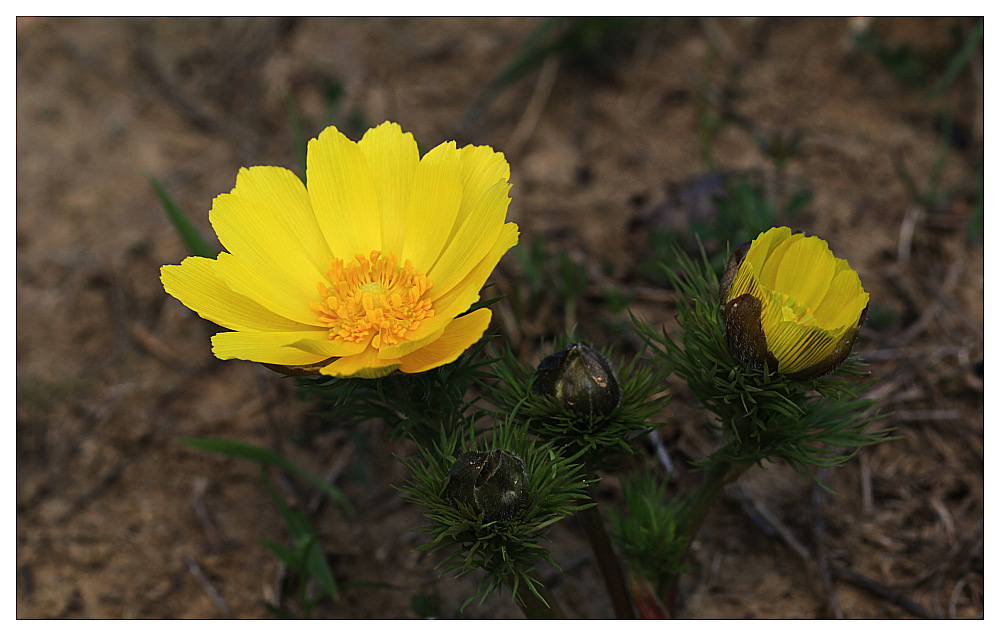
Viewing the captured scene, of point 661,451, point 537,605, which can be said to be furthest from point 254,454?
point 661,451

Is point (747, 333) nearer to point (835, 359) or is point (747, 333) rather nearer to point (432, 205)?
point (835, 359)

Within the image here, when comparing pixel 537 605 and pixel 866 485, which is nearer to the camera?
pixel 537 605

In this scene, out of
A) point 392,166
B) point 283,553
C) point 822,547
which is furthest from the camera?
point 822,547

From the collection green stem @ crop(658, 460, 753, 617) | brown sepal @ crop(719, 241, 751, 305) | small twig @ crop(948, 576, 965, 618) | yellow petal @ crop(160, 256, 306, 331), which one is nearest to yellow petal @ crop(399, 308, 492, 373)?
yellow petal @ crop(160, 256, 306, 331)

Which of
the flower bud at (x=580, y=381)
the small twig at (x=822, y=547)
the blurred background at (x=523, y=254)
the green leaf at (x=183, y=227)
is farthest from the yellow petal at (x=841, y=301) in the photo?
the green leaf at (x=183, y=227)

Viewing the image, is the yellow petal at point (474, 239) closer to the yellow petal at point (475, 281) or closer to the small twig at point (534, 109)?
the yellow petal at point (475, 281)

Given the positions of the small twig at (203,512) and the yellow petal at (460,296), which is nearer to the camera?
the yellow petal at (460,296)

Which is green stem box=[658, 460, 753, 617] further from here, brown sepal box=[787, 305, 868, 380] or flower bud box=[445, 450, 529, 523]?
flower bud box=[445, 450, 529, 523]

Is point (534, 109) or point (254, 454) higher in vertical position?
point (534, 109)
